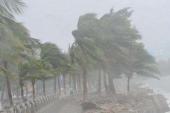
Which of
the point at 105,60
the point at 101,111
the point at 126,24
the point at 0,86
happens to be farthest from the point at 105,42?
the point at 101,111

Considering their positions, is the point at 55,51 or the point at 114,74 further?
the point at 114,74

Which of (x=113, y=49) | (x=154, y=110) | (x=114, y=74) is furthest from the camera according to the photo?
(x=114, y=74)

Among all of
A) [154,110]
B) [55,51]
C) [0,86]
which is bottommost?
[154,110]

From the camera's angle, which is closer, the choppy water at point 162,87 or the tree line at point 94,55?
the tree line at point 94,55

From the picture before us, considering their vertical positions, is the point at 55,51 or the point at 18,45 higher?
the point at 55,51

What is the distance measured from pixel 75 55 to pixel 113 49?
12.7 m

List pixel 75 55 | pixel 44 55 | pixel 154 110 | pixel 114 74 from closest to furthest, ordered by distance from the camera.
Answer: pixel 75 55
pixel 154 110
pixel 44 55
pixel 114 74

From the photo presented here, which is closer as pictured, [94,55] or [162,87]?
[94,55]

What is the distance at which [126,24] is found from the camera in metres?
Result: 61.2

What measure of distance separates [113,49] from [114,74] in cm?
734

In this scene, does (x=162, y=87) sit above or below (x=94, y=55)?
below

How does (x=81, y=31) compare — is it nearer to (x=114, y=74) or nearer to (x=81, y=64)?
(x=81, y=64)

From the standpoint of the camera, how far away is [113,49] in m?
58.9

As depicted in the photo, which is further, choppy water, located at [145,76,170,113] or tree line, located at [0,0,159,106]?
choppy water, located at [145,76,170,113]
